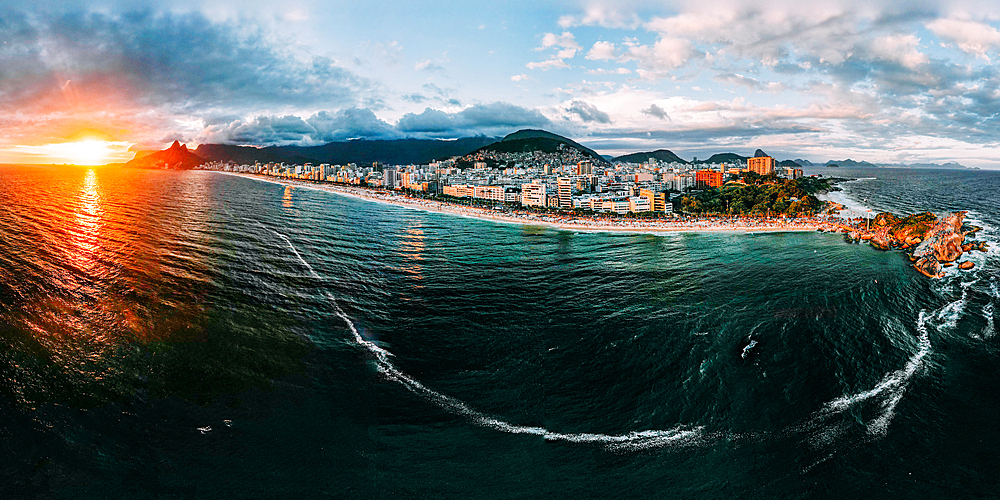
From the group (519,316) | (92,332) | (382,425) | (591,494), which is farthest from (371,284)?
(591,494)

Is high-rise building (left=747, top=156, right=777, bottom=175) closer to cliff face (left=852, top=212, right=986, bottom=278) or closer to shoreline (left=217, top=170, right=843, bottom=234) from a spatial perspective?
shoreline (left=217, top=170, right=843, bottom=234)

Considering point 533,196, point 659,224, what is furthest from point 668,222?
point 533,196

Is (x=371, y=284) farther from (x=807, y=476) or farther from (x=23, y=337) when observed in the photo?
(x=807, y=476)

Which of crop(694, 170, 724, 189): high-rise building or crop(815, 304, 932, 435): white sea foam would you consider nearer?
crop(815, 304, 932, 435): white sea foam

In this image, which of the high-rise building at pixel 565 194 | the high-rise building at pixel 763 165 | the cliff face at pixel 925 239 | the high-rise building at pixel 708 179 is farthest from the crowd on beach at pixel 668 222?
the high-rise building at pixel 763 165

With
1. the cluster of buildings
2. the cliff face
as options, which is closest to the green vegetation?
the cluster of buildings
